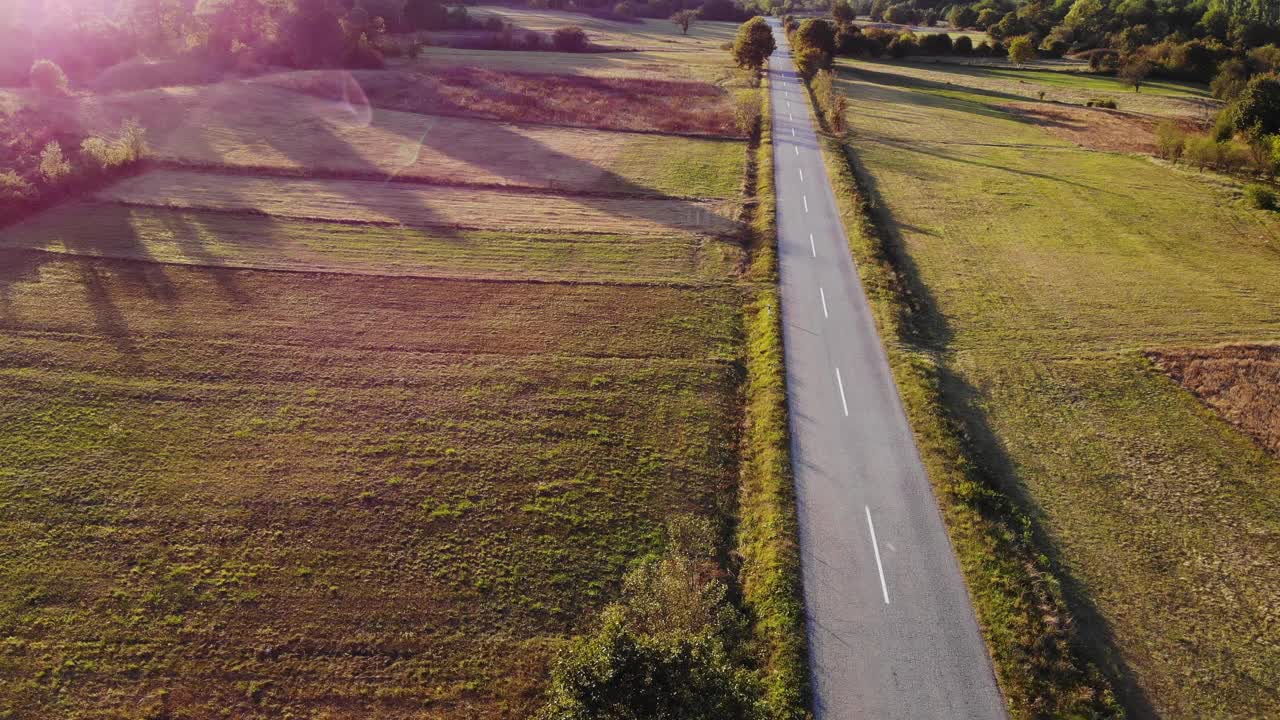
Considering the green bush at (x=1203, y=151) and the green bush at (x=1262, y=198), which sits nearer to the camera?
the green bush at (x=1262, y=198)

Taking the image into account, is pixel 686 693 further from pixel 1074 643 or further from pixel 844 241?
pixel 844 241

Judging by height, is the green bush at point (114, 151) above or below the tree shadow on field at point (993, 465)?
above

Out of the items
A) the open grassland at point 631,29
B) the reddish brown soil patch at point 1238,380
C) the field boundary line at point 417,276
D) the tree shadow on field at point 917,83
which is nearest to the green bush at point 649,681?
the field boundary line at point 417,276

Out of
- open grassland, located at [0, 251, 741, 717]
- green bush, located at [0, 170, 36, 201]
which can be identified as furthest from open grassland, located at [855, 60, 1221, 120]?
green bush, located at [0, 170, 36, 201]

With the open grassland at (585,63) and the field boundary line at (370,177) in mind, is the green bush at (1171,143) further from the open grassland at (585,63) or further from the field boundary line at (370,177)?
the open grassland at (585,63)

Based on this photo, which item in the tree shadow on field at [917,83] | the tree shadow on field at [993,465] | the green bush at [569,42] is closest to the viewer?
the tree shadow on field at [993,465]

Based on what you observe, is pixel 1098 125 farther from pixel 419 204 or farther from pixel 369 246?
pixel 369 246
